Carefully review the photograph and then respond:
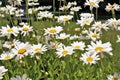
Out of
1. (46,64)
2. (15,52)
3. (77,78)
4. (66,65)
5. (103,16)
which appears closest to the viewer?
(15,52)

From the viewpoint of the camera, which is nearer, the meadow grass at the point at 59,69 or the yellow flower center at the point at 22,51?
the yellow flower center at the point at 22,51

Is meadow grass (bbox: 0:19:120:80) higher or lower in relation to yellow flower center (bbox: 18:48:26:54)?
lower

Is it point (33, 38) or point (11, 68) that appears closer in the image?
point (11, 68)

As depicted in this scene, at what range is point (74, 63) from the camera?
434cm

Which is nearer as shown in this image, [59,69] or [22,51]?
[22,51]

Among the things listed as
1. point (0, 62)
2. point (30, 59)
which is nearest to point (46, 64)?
point (30, 59)

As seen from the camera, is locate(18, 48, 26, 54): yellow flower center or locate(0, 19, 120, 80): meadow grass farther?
locate(0, 19, 120, 80): meadow grass

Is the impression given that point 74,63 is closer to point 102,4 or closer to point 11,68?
point 11,68

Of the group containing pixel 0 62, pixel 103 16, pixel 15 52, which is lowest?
pixel 103 16

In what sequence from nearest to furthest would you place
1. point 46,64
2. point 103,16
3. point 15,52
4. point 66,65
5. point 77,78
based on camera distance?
1. point 15,52
2. point 77,78
3. point 66,65
4. point 46,64
5. point 103,16

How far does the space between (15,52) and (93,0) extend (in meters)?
1.53

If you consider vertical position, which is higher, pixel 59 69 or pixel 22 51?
pixel 22 51

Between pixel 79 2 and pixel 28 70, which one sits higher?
pixel 28 70

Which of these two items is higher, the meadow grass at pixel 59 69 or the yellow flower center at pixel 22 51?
the yellow flower center at pixel 22 51
